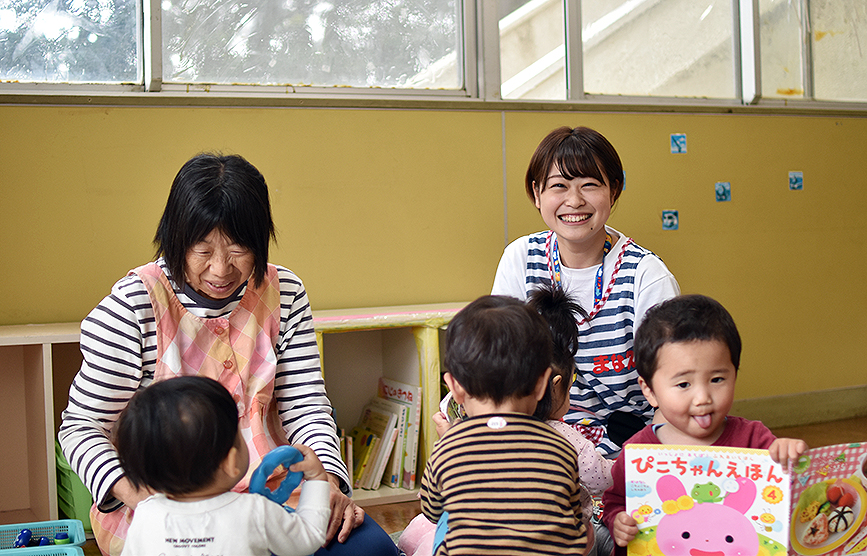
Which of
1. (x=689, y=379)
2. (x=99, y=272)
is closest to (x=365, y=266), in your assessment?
(x=99, y=272)

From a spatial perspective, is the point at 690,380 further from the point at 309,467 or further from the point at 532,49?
the point at 532,49

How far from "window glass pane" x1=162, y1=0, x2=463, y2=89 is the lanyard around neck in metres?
1.60

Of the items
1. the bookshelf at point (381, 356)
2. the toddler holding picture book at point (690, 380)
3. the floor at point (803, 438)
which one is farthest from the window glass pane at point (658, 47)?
the toddler holding picture book at point (690, 380)

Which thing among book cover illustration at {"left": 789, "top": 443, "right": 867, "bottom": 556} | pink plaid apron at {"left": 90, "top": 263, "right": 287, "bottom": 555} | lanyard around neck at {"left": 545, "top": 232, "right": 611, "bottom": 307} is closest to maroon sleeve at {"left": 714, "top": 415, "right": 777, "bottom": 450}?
book cover illustration at {"left": 789, "top": 443, "right": 867, "bottom": 556}

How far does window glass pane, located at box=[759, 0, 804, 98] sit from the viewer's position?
3.91 m

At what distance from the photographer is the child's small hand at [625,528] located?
1.29 m

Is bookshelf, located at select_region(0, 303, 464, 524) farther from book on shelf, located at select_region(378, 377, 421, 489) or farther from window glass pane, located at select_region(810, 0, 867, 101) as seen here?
window glass pane, located at select_region(810, 0, 867, 101)

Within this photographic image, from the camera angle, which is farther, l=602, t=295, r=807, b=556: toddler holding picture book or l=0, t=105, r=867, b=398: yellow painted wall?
l=0, t=105, r=867, b=398: yellow painted wall

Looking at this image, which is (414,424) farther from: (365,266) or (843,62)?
(843,62)

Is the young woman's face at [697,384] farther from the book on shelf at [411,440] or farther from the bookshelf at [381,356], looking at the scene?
the book on shelf at [411,440]

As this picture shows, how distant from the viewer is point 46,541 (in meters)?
1.62

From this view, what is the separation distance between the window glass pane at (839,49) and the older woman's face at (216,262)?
362cm

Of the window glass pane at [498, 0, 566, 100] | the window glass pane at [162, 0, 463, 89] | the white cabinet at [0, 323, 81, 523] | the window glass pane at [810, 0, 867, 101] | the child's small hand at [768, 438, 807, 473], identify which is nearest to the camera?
the child's small hand at [768, 438, 807, 473]

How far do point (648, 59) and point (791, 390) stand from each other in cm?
180
